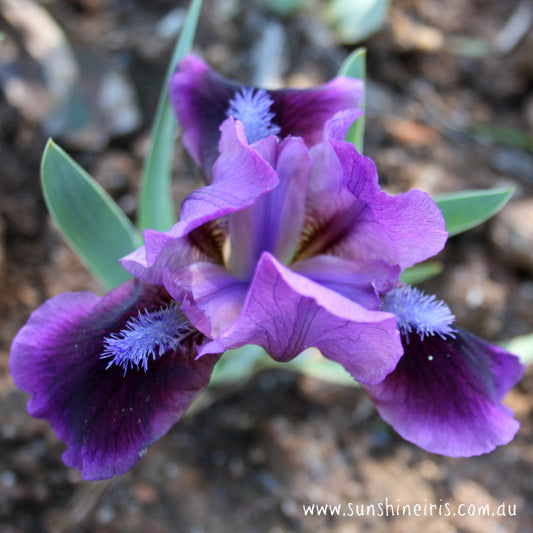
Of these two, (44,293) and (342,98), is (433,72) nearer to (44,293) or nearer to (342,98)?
(342,98)

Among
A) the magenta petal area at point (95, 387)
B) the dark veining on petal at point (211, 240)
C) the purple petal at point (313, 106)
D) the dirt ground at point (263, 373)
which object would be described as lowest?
the dirt ground at point (263, 373)

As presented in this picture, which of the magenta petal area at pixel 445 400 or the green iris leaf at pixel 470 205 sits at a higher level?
the green iris leaf at pixel 470 205

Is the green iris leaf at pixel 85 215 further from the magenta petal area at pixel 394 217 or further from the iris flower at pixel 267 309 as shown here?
the magenta petal area at pixel 394 217

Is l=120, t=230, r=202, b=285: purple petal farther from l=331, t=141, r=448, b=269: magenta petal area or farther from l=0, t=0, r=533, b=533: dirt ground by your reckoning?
l=0, t=0, r=533, b=533: dirt ground

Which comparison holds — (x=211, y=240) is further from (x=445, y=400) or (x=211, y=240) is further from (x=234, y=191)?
(x=445, y=400)

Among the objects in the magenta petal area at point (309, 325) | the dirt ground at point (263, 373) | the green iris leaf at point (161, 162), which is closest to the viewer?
the magenta petal area at point (309, 325)

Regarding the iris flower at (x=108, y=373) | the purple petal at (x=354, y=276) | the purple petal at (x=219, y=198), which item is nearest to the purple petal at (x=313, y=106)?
the purple petal at (x=219, y=198)

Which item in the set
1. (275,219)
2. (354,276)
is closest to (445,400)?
(354,276)

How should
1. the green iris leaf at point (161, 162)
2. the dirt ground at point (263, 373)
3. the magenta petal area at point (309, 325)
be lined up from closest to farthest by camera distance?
the magenta petal area at point (309, 325), the green iris leaf at point (161, 162), the dirt ground at point (263, 373)
